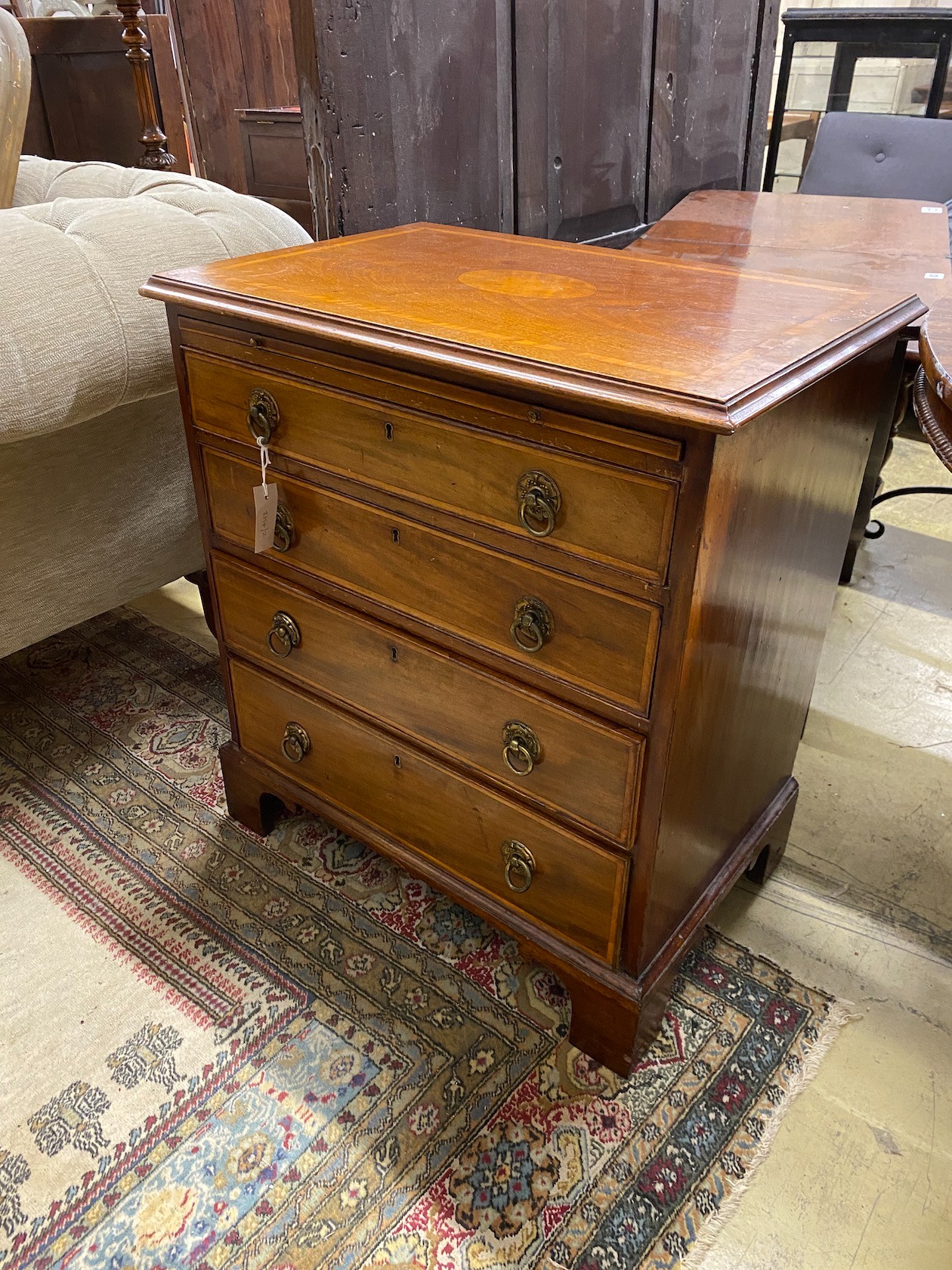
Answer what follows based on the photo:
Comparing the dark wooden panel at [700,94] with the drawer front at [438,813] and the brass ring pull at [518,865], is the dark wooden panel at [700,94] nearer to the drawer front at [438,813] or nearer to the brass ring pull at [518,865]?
the drawer front at [438,813]

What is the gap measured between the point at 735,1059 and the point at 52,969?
0.94m

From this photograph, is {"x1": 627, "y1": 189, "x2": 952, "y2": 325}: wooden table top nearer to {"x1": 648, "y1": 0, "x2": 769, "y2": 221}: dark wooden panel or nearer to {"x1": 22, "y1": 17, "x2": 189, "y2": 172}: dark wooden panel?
{"x1": 648, "y1": 0, "x2": 769, "y2": 221}: dark wooden panel

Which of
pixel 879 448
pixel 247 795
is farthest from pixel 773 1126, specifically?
pixel 879 448

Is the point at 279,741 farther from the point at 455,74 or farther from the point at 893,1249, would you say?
the point at 455,74

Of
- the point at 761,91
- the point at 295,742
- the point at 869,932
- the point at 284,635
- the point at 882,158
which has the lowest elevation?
the point at 869,932

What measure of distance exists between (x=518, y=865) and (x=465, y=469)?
489 millimetres

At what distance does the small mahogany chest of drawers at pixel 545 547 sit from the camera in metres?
0.83

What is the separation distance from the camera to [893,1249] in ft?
3.17

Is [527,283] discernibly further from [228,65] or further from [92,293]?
[228,65]

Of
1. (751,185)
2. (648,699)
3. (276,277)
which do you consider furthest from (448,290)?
(751,185)

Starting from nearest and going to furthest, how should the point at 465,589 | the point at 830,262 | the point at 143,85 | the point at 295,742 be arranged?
the point at 465,589 → the point at 295,742 → the point at 830,262 → the point at 143,85

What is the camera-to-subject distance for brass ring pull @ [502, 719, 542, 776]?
40.2 inches

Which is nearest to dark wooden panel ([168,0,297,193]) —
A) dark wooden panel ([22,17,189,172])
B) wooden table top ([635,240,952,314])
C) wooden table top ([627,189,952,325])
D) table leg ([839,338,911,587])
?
dark wooden panel ([22,17,189,172])

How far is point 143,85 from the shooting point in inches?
127
